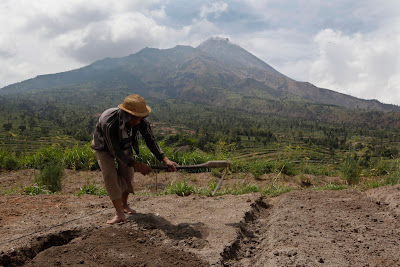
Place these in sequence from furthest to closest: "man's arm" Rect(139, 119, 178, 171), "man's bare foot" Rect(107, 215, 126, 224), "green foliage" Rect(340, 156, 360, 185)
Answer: "green foliage" Rect(340, 156, 360, 185) → "man's arm" Rect(139, 119, 178, 171) → "man's bare foot" Rect(107, 215, 126, 224)

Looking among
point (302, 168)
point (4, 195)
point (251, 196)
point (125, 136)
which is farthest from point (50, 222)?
point (302, 168)

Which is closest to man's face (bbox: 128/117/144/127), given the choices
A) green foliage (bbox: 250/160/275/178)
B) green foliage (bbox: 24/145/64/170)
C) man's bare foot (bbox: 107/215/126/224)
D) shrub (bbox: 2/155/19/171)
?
man's bare foot (bbox: 107/215/126/224)

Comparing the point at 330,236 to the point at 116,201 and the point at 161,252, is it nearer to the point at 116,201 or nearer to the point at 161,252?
the point at 161,252

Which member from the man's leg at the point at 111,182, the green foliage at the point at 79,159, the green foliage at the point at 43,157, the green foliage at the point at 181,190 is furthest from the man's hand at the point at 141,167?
the green foliage at the point at 43,157

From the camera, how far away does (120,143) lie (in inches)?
146

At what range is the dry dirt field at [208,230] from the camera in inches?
115

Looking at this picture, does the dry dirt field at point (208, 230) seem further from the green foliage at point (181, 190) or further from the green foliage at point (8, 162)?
the green foliage at point (8, 162)

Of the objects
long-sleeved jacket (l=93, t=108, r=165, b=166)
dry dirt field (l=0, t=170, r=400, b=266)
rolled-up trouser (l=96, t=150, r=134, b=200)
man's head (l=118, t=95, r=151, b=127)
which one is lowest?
dry dirt field (l=0, t=170, r=400, b=266)

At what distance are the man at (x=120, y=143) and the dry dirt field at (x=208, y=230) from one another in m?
0.44

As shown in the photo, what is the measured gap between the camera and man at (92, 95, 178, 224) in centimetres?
356

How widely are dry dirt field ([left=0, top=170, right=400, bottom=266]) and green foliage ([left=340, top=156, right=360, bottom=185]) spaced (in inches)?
45.3

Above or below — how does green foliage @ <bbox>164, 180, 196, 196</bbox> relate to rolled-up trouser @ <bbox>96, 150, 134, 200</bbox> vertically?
below

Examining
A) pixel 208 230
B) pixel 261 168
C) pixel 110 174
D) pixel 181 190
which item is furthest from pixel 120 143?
→ pixel 261 168

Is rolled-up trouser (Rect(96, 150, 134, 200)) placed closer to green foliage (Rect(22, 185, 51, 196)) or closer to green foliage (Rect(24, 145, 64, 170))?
green foliage (Rect(22, 185, 51, 196))
